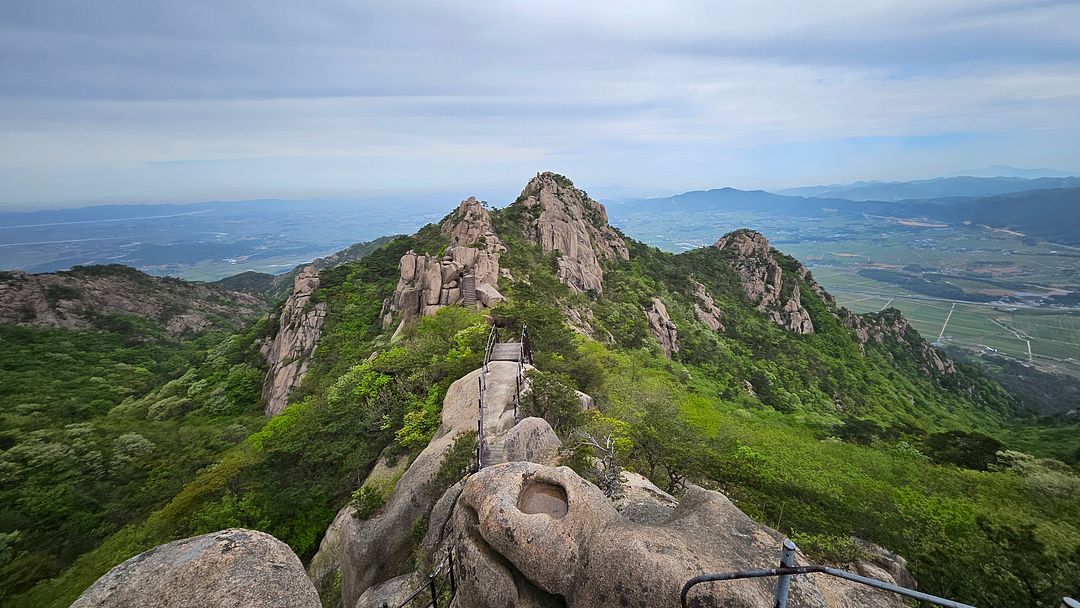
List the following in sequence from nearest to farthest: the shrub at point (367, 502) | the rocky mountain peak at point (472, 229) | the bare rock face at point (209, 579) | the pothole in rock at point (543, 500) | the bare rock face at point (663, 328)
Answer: the bare rock face at point (209, 579)
the pothole in rock at point (543, 500)
the shrub at point (367, 502)
the rocky mountain peak at point (472, 229)
the bare rock face at point (663, 328)

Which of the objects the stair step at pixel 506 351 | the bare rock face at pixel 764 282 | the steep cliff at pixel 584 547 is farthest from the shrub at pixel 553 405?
the bare rock face at pixel 764 282

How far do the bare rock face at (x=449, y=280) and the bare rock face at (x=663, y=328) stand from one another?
18.1 meters

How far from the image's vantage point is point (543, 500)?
360 inches

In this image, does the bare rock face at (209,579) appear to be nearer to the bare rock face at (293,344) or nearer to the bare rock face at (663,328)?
A: the bare rock face at (293,344)

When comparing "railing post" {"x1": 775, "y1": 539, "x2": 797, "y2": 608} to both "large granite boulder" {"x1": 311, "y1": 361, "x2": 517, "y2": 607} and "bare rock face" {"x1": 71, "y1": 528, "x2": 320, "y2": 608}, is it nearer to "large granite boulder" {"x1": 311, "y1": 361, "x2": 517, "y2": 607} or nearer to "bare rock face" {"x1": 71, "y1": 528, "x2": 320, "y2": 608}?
"bare rock face" {"x1": 71, "y1": 528, "x2": 320, "y2": 608}

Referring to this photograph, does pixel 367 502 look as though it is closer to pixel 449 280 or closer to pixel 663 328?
pixel 449 280

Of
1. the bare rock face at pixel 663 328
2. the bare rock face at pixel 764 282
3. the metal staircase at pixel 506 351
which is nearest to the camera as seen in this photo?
the metal staircase at pixel 506 351

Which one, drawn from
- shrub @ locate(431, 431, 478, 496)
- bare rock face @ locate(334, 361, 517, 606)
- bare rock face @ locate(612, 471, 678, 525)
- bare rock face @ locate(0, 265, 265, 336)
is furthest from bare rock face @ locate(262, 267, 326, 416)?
bare rock face @ locate(0, 265, 265, 336)

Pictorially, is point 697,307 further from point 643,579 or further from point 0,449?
point 0,449

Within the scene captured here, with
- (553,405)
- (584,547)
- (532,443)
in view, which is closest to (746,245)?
(553,405)

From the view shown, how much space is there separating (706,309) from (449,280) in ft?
125

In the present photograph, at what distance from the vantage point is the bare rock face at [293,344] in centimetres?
3322

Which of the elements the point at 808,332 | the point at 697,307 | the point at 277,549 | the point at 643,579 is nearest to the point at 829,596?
the point at 643,579

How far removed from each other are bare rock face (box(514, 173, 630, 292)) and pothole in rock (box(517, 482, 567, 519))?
37.3 m
